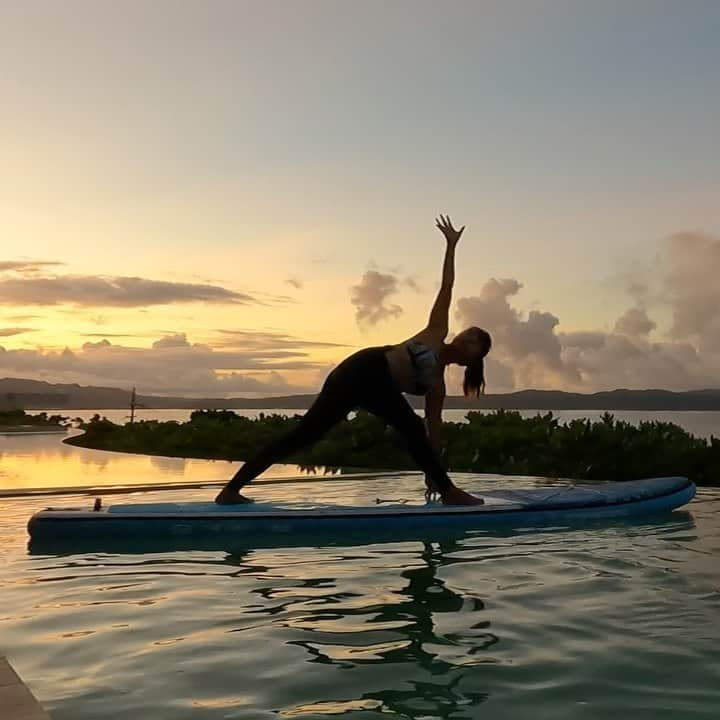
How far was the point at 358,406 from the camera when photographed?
834 centimetres

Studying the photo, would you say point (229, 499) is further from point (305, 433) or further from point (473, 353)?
point (473, 353)

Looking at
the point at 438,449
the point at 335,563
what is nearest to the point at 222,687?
the point at 335,563

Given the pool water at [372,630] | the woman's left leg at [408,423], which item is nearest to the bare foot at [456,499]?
the woman's left leg at [408,423]

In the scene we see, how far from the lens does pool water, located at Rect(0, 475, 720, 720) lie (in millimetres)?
3588

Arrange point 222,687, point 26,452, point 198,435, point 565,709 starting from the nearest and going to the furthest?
point 565,709
point 222,687
point 26,452
point 198,435

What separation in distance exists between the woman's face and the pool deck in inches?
219

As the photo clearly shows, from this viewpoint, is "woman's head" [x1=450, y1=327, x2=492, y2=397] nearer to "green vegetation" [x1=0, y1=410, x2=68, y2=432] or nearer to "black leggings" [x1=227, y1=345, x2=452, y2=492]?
"black leggings" [x1=227, y1=345, x2=452, y2=492]

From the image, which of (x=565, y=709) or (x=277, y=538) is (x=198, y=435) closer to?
(x=277, y=538)

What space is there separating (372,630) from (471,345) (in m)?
4.16

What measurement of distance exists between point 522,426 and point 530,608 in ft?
45.2

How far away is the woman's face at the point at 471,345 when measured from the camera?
831cm

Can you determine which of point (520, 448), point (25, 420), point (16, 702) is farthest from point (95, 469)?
point (25, 420)

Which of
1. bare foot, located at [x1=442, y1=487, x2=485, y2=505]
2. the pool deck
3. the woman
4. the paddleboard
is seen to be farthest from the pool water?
the woman

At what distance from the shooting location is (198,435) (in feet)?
77.1
